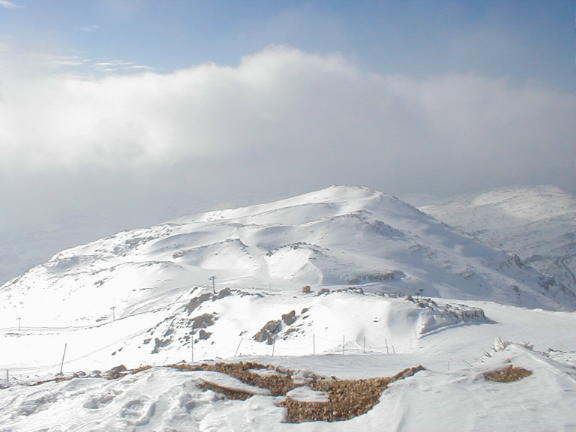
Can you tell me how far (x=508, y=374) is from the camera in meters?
14.2

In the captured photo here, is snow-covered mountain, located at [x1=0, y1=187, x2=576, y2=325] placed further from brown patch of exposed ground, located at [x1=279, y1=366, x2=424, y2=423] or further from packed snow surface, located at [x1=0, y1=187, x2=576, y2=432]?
→ brown patch of exposed ground, located at [x1=279, y1=366, x2=424, y2=423]

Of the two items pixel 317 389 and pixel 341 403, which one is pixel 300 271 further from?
pixel 341 403

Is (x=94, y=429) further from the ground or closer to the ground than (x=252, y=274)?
closer to the ground

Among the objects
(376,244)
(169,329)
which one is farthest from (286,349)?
(376,244)

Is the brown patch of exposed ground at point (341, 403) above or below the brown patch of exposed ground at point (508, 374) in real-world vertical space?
below

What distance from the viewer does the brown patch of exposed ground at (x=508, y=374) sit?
13922mm

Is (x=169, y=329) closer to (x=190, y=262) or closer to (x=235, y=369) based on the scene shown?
(x=235, y=369)

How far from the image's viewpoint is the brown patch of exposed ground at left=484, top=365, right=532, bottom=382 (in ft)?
45.7

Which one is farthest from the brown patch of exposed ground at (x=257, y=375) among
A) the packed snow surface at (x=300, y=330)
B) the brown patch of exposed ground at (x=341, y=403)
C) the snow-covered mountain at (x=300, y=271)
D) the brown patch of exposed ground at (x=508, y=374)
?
the snow-covered mountain at (x=300, y=271)

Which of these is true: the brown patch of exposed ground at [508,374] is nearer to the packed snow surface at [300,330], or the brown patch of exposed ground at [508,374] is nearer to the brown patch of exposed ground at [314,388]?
the brown patch of exposed ground at [314,388]

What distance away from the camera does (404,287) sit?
11294cm

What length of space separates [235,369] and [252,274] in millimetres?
111300

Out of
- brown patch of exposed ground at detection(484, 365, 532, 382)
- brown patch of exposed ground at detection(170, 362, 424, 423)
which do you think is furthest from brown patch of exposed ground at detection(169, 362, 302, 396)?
brown patch of exposed ground at detection(484, 365, 532, 382)

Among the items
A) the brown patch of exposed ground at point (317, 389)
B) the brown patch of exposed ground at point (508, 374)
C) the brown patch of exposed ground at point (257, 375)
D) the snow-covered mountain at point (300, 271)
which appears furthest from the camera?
the snow-covered mountain at point (300, 271)
